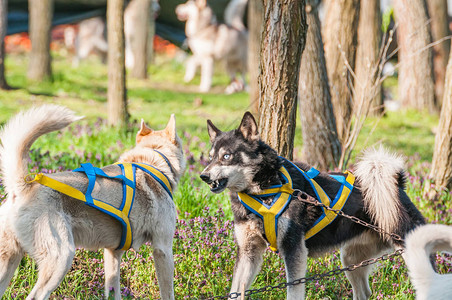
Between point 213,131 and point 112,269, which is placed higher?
point 213,131

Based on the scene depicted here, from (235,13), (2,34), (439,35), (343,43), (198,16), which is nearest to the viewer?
(343,43)

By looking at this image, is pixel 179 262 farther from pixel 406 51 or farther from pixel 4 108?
pixel 406 51

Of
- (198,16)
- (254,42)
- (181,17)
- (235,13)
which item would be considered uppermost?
(181,17)

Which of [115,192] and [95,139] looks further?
[95,139]

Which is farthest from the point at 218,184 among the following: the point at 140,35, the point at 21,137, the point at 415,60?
the point at 140,35

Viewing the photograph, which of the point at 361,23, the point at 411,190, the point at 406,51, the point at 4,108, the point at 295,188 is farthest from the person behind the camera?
the point at 406,51

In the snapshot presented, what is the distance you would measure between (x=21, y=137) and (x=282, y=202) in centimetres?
188

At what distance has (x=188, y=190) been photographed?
5852mm

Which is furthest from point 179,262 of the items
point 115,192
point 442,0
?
point 442,0

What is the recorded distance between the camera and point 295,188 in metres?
4.23

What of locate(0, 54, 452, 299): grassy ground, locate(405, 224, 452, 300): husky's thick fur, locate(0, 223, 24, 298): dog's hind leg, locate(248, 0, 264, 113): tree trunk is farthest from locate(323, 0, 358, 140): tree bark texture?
locate(0, 223, 24, 298): dog's hind leg

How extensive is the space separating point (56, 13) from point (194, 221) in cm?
1247

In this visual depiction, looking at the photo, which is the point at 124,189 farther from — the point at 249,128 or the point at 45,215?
the point at 249,128

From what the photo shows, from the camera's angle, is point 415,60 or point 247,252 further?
point 415,60
